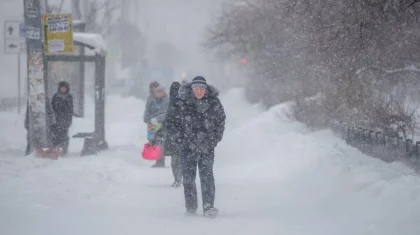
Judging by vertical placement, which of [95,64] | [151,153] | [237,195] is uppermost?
[95,64]

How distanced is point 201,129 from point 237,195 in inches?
82.2

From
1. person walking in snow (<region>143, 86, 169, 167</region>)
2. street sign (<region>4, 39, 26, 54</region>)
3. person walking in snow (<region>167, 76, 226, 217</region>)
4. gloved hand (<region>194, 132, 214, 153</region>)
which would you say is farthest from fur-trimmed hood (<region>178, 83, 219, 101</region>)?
street sign (<region>4, 39, 26, 54</region>)

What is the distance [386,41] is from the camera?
951cm

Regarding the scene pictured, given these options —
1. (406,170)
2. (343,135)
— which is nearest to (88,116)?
(343,135)

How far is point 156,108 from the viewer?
11.4m

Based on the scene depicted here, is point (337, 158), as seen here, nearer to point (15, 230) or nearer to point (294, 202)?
point (294, 202)

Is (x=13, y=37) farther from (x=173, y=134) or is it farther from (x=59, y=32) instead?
(x=173, y=134)

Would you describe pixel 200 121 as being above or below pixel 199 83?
below

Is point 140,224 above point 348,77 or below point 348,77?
below

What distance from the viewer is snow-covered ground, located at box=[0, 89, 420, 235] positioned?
607 cm

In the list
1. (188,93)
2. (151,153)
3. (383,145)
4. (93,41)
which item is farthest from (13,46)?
(383,145)

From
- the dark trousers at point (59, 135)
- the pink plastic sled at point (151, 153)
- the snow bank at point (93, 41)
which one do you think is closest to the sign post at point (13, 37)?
the snow bank at point (93, 41)

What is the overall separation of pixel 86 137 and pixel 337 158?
6492 mm

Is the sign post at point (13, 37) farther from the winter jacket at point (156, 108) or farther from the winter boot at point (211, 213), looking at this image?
the winter boot at point (211, 213)
